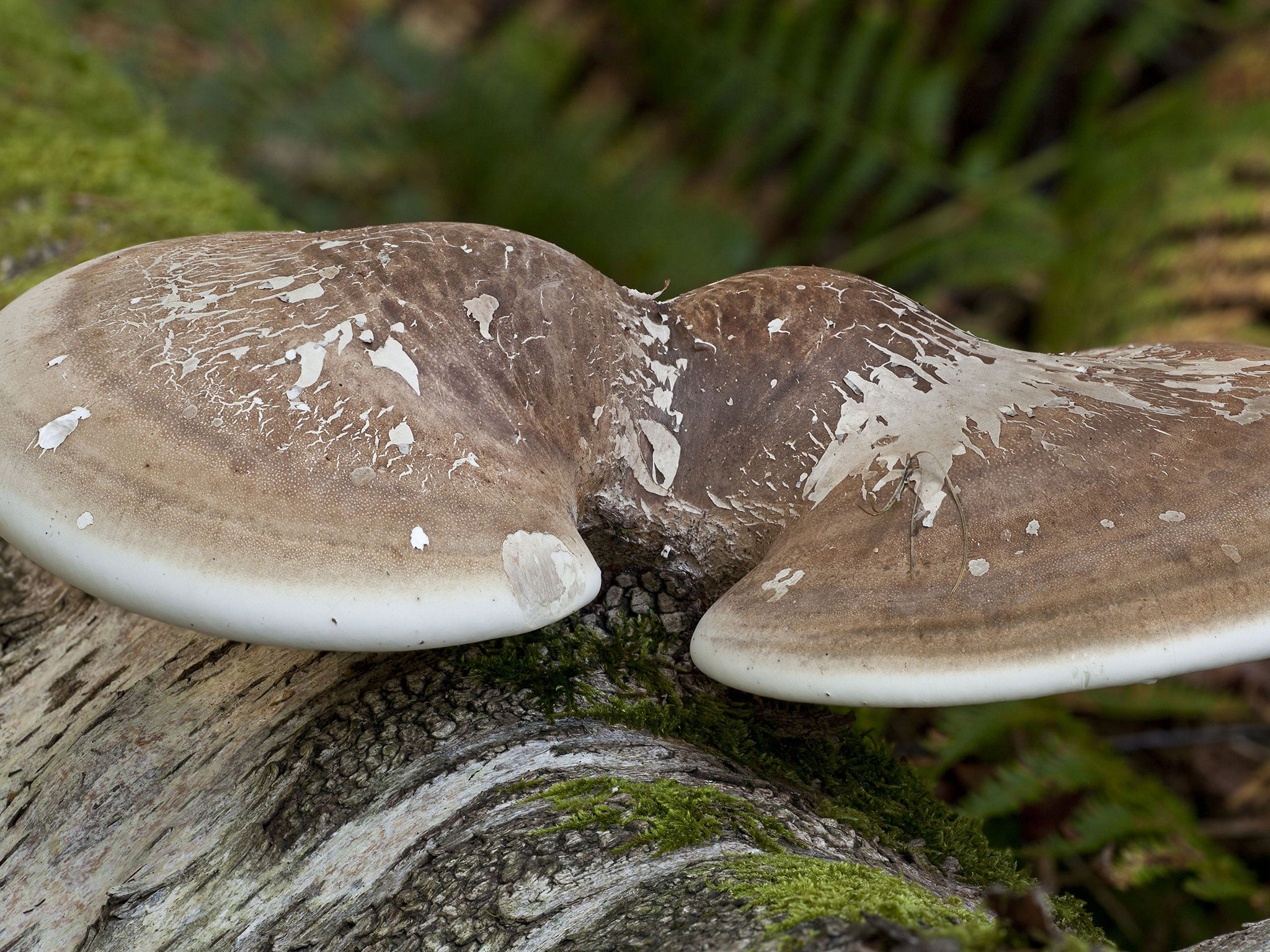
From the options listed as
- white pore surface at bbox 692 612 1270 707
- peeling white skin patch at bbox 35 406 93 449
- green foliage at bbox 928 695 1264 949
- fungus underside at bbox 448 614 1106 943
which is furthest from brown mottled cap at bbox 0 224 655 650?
green foliage at bbox 928 695 1264 949

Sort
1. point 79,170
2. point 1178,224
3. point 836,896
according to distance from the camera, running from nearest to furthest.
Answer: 1. point 836,896
2. point 79,170
3. point 1178,224

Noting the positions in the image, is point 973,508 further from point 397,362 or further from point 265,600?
point 265,600

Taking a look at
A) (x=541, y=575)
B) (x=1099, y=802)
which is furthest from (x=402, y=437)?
(x=1099, y=802)

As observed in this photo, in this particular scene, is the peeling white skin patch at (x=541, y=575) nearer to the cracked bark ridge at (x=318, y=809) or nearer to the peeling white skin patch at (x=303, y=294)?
the cracked bark ridge at (x=318, y=809)

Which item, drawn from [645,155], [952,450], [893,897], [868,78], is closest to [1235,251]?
[868,78]

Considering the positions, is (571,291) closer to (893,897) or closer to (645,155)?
(893,897)

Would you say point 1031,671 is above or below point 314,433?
below

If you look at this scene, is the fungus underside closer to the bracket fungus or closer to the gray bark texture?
the gray bark texture
